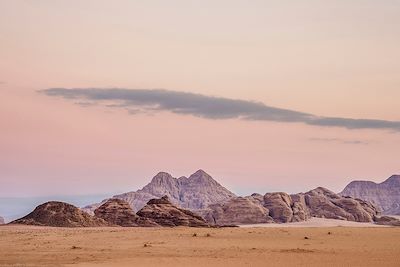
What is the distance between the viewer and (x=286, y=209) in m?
135

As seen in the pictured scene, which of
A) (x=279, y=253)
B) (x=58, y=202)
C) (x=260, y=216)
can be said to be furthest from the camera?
(x=260, y=216)

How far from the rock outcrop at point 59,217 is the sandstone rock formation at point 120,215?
582 cm

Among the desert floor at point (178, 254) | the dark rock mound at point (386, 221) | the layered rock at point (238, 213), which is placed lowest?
the dark rock mound at point (386, 221)

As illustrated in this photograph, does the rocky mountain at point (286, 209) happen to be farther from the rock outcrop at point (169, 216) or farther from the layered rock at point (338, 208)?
the rock outcrop at point (169, 216)

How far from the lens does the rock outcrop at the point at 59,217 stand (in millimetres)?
79938

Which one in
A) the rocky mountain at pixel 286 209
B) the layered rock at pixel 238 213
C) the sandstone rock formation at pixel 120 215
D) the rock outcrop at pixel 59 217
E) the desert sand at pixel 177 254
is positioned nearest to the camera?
the desert sand at pixel 177 254

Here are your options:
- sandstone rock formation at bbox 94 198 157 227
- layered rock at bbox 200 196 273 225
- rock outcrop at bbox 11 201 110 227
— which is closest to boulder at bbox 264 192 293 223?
layered rock at bbox 200 196 273 225

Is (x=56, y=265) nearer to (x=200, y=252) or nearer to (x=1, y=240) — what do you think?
(x=200, y=252)

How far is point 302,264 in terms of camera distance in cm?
3303

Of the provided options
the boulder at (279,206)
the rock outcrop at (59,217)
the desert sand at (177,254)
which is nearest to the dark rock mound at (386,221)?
the boulder at (279,206)

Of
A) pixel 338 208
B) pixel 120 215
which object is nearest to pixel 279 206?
pixel 338 208

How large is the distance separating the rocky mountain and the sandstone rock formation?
125 feet

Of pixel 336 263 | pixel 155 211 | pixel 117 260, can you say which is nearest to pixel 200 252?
pixel 117 260

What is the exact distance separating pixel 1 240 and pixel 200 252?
21.0 m
